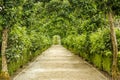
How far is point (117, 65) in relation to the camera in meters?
15.0

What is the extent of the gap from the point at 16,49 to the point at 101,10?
4.53 metres

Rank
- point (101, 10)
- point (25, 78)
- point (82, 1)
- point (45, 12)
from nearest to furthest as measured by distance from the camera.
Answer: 1. point (101, 10)
2. point (25, 78)
3. point (82, 1)
4. point (45, 12)

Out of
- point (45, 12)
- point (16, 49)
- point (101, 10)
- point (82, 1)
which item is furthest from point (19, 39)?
point (45, 12)

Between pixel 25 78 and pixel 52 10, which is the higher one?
pixel 52 10

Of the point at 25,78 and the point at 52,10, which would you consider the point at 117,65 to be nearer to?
the point at 25,78

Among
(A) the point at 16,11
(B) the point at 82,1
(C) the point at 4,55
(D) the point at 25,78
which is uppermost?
(B) the point at 82,1

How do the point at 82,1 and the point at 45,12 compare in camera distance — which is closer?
the point at 82,1

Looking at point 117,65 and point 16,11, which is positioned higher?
point 16,11

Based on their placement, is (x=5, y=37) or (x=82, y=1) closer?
(x=5, y=37)

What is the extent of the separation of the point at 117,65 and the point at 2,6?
239 inches

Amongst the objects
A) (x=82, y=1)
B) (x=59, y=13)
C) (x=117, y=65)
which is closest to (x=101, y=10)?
(x=117, y=65)

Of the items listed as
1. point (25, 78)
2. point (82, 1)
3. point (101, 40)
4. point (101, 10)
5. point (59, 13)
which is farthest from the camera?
point (59, 13)

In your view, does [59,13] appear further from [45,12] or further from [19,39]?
[19,39]

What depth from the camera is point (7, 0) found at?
13.7 m
